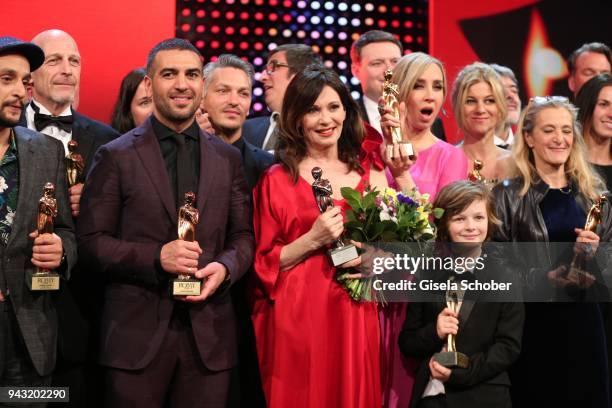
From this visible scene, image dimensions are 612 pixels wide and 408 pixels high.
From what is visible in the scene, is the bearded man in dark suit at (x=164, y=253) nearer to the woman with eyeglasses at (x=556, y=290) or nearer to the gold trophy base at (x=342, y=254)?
the gold trophy base at (x=342, y=254)

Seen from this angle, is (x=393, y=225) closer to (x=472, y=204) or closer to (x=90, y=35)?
(x=472, y=204)

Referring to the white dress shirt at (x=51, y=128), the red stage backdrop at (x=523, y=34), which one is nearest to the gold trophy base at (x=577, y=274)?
the white dress shirt at (x=51, y=128)

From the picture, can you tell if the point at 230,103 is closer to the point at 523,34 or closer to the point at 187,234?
the point at 187,234

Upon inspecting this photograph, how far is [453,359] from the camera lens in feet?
12.0

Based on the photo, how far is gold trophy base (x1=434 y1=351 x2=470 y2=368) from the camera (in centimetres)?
367

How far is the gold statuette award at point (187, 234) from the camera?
345 cm

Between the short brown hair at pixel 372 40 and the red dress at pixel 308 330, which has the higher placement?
the short brown hair at pixel 372 40

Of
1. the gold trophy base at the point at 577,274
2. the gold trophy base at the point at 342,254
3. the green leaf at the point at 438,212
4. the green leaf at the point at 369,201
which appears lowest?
the gold trophy base at the point at 577,274

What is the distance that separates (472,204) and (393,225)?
407 mm

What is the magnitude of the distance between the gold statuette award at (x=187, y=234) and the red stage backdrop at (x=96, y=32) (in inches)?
104

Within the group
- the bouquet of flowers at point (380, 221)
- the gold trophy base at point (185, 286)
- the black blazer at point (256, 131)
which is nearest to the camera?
the gold trophy base at point (185, 286)

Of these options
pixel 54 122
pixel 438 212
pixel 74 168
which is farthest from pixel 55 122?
pixel 438 212

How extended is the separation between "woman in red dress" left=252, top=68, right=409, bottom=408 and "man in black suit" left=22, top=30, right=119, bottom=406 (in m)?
0.78

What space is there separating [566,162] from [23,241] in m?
2.58
